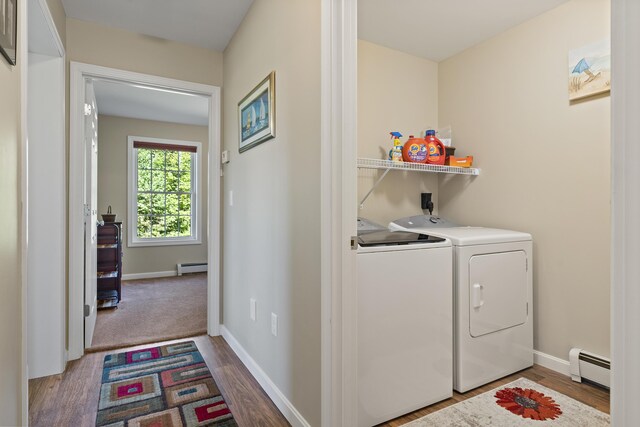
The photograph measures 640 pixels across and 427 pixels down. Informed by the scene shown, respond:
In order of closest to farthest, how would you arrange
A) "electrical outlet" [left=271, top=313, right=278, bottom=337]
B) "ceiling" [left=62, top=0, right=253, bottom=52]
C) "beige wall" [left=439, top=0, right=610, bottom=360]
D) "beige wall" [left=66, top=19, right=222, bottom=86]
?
1. "electrical outlet" [left=271, top=313, right=278, bottom=337]
2. "beige wall" [left=439, top=0, right=610, bottom=360]
3. "ceiling" [left=62, top=0, right=253, bottom=52]
4. "beige wall" [left=66, top=19, right=222, bottom=86]

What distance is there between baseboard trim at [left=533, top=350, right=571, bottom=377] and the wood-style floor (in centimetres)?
4

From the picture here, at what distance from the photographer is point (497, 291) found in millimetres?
2045

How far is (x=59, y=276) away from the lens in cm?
222

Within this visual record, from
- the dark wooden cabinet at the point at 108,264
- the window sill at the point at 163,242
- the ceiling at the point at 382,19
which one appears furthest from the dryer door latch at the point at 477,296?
the window sill at the point at 163,242

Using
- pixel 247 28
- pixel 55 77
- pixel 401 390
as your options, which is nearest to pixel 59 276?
pixel 55 77

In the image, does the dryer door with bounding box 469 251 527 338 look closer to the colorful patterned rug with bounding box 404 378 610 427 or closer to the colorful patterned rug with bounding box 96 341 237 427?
the colorful patterned rug with bounding box 404 378 610 427

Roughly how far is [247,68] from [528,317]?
2.47 meters

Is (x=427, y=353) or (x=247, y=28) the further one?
(x=247, y=28)

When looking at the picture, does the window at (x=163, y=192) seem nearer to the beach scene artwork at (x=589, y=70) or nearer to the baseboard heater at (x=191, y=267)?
the baseboard heater at (x=191, y=267)

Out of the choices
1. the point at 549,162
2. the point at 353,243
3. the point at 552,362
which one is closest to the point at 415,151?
the point at 549,162

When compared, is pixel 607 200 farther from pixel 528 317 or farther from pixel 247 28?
pixel 247 28

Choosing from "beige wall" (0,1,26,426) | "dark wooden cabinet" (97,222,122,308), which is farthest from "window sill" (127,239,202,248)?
"beige wall" (0,1,26,426)

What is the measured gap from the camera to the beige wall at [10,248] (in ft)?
3.65

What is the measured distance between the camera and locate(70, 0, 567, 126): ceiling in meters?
2.20
